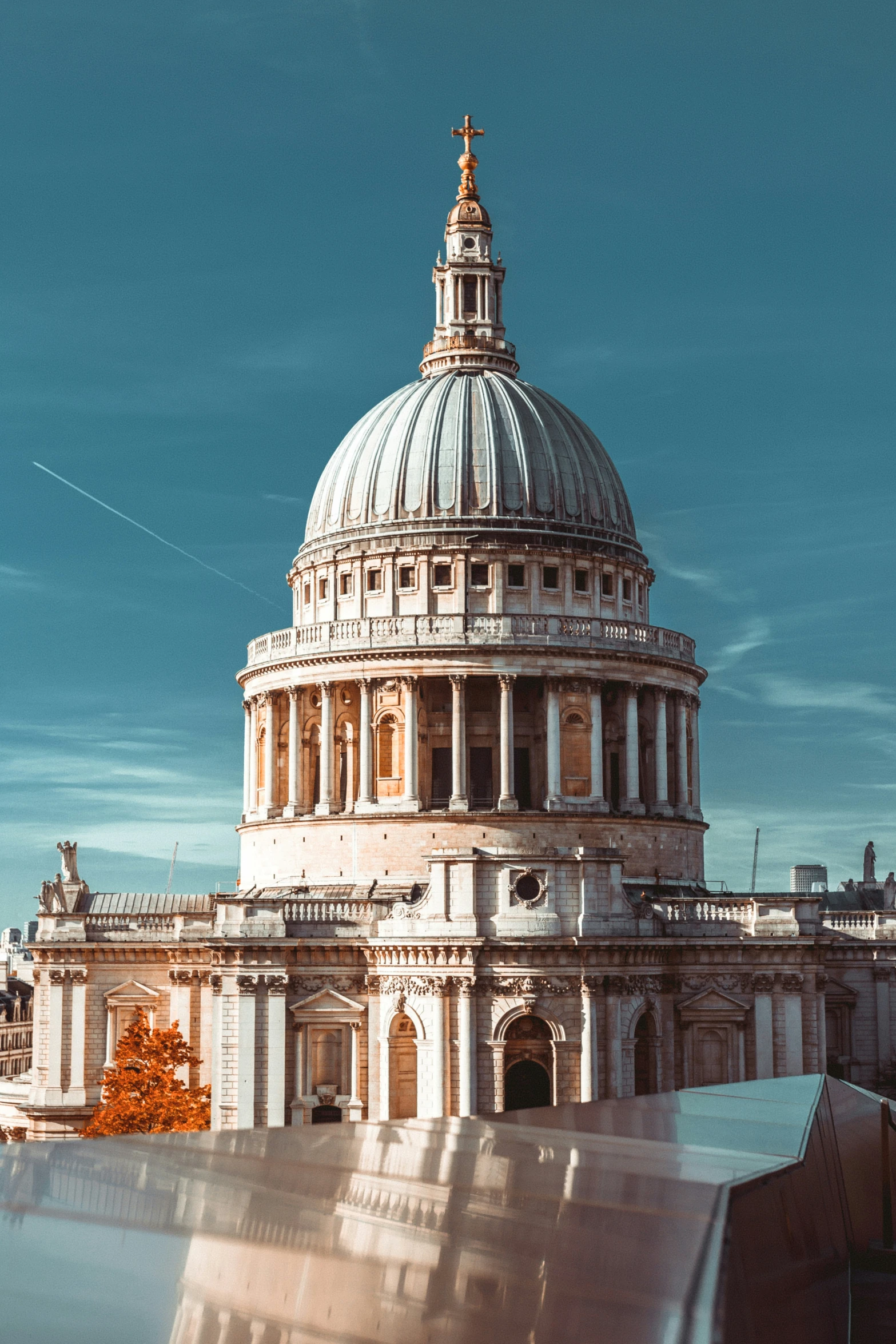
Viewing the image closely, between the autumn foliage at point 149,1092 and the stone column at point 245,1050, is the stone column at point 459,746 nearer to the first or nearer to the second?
the stone column at point 245,1050

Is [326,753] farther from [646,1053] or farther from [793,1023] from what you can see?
[793,1023]

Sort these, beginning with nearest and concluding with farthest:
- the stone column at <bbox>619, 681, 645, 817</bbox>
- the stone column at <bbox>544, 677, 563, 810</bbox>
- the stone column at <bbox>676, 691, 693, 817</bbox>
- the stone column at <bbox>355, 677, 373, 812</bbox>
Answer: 1. the stone column at <bbox>544, 677, 563, 810</bbox>
2. the stone column at <bbox>355, 677, 373, 812</bbox>
3. the stone column at <bbox>619, 681, 645, 817</bbox>
4. the stone column at <bbox>676, 691, 693, 817</bbox>

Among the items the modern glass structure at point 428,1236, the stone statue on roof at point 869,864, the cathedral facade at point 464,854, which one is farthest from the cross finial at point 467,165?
the modern glass structure at point 428,1236

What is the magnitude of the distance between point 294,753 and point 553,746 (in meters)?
13.5

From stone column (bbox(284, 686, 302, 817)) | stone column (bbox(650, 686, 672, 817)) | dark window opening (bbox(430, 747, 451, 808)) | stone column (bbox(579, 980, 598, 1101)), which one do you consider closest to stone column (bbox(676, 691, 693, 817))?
stone column (bbox(650, 686, 672, 817))

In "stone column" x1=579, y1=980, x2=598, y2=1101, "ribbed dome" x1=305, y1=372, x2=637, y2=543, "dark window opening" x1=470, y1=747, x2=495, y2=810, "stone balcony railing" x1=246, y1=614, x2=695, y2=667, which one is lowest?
"stone column" x1=579, y1=980, x2=598, y2=1101

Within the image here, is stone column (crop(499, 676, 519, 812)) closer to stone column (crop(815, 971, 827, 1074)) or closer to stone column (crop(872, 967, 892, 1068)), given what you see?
stone column (crop(815, 971, 827, 1074))

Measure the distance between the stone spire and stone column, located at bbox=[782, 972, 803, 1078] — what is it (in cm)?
3973

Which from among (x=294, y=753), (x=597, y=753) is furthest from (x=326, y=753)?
(x=597, y=753)

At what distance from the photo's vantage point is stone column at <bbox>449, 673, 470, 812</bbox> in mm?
78375

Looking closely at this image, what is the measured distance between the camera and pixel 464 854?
64.9 m

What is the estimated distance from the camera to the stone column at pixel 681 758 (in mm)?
84750

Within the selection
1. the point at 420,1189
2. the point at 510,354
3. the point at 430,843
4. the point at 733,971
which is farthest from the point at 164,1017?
the point at 420,1189

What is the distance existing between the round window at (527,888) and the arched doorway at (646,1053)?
729cm
